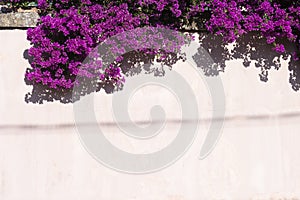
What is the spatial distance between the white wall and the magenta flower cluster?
1.14 ft

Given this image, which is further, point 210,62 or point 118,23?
point 210,62

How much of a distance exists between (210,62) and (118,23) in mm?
1298

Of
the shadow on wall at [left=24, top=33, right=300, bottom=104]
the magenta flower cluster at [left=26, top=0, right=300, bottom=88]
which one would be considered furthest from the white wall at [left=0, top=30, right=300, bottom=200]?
the magenta flower cluster at [left=26, top=0, right=300, bottom=88]

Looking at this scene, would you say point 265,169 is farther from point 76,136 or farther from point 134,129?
point 76,136

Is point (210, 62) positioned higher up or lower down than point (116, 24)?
lower down

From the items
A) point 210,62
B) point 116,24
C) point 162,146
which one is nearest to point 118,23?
point 116,24

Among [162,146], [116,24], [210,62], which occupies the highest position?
[116,24]

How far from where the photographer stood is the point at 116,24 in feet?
16.5

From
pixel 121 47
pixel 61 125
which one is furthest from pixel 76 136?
pixel 121 47

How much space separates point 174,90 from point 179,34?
2.34 ft

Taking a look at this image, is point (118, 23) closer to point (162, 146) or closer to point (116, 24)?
point (116, 24)

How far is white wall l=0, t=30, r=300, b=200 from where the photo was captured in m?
5.22

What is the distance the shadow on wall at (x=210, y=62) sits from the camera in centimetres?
528

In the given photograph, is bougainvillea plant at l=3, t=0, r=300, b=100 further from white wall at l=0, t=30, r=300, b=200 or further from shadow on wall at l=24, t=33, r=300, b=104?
white wall at l=0, t=30, r=300, b=200
